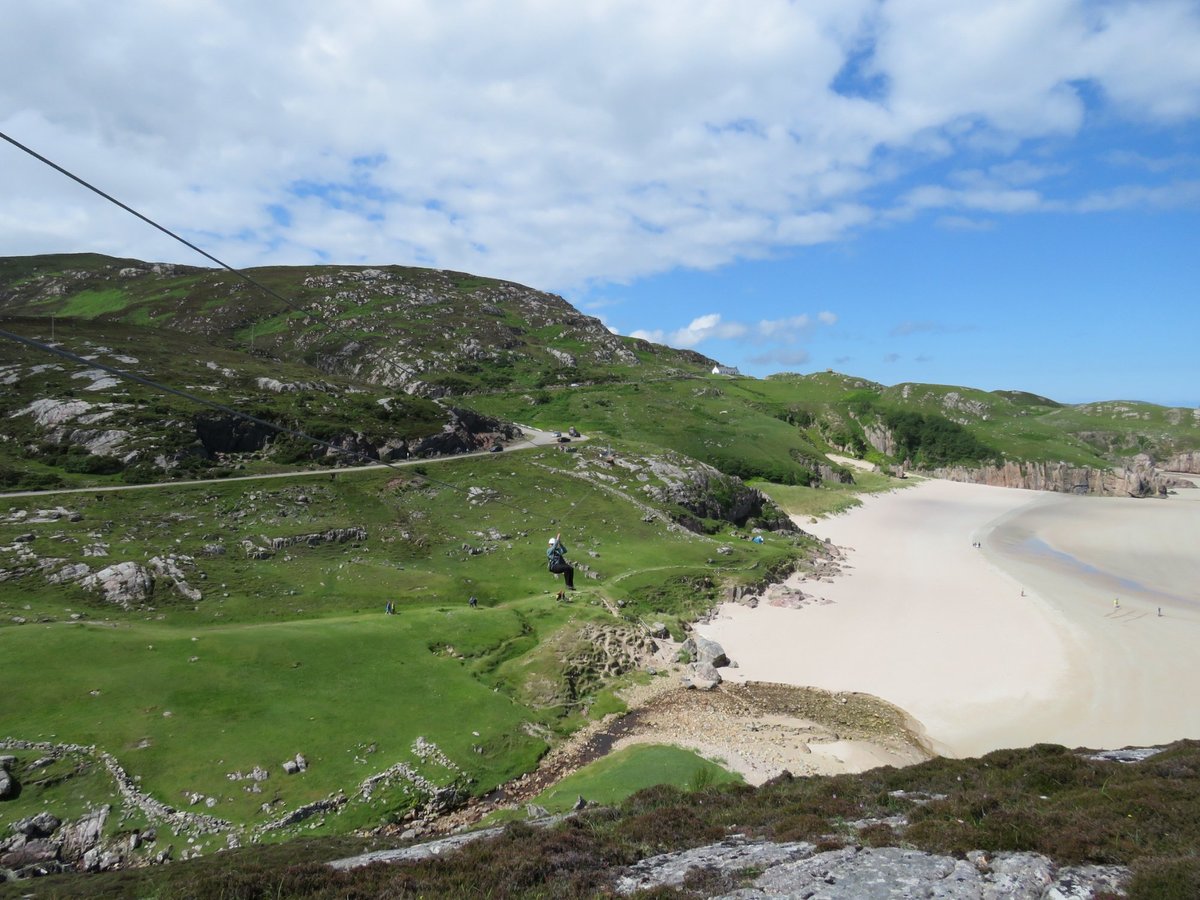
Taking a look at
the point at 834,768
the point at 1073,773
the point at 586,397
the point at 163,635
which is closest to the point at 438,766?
the point at 163,635

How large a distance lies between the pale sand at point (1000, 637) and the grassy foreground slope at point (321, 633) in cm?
862

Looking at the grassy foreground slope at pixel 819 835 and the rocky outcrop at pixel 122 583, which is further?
the rocky outcrop at pixel 122 583

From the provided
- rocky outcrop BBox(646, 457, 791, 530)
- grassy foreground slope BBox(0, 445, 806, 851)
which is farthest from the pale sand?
rocky outcrop BBox(646, 457, 791, 530)

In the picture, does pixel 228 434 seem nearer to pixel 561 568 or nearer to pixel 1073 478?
pixel 561 568

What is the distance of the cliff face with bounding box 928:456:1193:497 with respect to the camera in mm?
126938

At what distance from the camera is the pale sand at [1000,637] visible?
116 feet

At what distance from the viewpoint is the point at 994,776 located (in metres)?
18.1

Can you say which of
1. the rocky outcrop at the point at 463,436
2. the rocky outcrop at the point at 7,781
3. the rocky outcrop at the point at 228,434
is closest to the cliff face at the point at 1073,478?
the rocky outcrop at the point at 463,436

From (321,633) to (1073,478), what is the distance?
160104 mm

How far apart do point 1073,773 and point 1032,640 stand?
36.7 m

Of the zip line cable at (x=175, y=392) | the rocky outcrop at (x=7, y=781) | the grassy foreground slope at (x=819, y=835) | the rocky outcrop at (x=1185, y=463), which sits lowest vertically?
the rocky outcrop at (x=7, y=781)

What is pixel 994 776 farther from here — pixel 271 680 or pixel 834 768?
pixel 271 680

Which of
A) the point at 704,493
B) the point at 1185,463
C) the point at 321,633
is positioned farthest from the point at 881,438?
the point at 321,633

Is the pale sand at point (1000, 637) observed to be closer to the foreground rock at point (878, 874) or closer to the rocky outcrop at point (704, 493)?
the rocky outcrop at point (704, 493)
